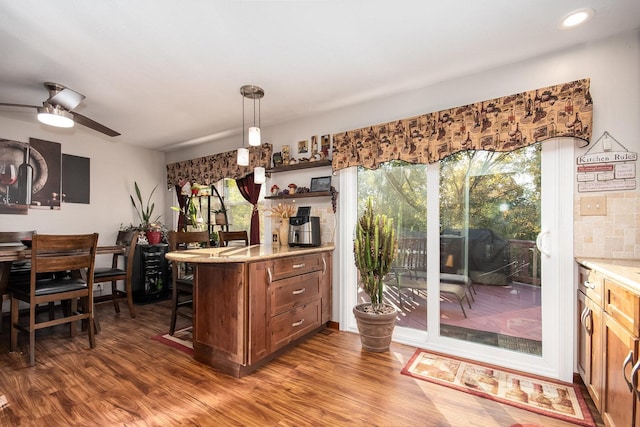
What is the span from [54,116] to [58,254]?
118cm

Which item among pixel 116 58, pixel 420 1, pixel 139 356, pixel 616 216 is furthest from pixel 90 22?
pixel 616 216

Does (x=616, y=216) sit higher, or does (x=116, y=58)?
(x=116, y=58)

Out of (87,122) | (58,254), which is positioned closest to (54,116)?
(87,122)

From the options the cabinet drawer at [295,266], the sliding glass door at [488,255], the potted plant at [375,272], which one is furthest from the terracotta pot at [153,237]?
the sliding glass door at [488,255]

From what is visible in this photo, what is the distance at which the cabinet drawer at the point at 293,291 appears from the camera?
2.32 meters

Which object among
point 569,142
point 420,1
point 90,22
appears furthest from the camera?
point 569,142

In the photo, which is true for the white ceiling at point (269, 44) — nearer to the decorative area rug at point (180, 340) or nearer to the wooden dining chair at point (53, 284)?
the wooden dining chair at point (53, 284)

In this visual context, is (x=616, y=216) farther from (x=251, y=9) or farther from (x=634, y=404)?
(x=251, y=9)

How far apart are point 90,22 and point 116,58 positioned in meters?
0.40

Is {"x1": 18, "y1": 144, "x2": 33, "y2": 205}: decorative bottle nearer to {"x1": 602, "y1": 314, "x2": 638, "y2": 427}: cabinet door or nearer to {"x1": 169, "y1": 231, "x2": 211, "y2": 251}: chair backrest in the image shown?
{"x1": 169, "y1": 231, "x2": 211, "y2": 251}: chair backrest

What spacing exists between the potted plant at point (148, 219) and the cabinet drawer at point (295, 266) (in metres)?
2.66

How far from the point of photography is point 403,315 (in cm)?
285

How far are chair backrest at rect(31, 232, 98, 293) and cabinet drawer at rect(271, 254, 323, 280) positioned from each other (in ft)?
5.20

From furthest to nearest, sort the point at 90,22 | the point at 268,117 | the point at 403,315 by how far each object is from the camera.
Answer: the point at 268,117 < the point at 403,315 < the point at 90,22
